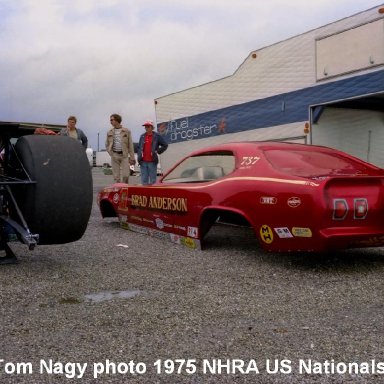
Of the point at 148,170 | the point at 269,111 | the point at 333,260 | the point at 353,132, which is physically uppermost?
the point at 269,111

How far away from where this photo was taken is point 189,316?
108 inches

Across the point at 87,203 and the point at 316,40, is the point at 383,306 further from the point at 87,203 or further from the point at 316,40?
the point at 316,40

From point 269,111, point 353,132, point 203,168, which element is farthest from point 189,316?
point 269,111

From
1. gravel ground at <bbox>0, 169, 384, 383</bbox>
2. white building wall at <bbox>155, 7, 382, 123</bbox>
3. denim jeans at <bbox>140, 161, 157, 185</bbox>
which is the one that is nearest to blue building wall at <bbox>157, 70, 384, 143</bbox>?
white building wall at <bbox>155, 7, 382, 123</bbox>

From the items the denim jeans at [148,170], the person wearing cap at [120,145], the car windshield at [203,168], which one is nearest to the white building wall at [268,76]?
the denim jeans at [148,170]

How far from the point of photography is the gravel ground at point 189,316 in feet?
6.88

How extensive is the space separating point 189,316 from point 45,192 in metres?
1.36

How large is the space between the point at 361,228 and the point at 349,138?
5860 mm

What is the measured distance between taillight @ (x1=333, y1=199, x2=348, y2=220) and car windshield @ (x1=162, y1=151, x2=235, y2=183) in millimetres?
1061

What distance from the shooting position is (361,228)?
12.3 feet

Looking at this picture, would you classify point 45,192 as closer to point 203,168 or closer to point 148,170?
point 203,168

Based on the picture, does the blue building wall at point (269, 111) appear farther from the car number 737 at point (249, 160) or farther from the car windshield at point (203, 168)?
the car number 737 at point (249, 160)

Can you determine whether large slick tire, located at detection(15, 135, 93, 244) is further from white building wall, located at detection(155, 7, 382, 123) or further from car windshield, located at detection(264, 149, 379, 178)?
white building wall, located at detection(155, 7, 382, 123)

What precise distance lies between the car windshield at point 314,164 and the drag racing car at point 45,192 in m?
1.56
